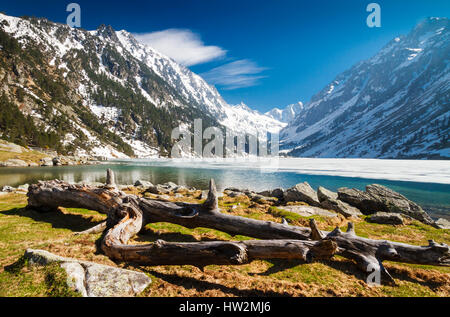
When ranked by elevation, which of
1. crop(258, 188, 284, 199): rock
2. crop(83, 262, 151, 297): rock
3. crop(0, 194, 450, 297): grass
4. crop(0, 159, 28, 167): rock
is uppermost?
crop(0, 159, 28, 167): rock

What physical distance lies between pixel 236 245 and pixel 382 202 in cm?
2098

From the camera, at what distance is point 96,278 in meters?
5.93

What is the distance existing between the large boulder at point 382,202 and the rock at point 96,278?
75.8ft

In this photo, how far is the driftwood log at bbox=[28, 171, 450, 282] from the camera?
24.5 ft

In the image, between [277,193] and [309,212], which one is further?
[277,193]

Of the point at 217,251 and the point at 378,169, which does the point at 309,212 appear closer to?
the point at 217,251

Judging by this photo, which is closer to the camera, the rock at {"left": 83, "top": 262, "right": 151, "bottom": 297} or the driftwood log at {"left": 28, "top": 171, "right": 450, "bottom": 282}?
the rock at {"left": 83, "top": 262, "right": 151, "bottom": 297}

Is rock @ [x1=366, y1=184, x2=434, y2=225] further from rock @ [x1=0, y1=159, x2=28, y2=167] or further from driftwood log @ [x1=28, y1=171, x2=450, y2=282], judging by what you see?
rock @ [x1=0, y1=159, x2=28, y2=167]

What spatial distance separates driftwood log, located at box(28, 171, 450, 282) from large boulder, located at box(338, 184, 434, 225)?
15.2 m

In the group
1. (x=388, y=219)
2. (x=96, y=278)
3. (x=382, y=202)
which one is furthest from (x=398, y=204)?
(x=96, y=278)

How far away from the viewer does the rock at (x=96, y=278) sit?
5.54 m

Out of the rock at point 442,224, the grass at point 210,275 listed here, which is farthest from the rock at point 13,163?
the rock at point 442,224

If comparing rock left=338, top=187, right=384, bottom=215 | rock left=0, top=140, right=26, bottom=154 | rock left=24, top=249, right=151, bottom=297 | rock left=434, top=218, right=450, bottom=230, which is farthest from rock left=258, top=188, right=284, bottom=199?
rock left=0, top=140, right=26, bottom=154
